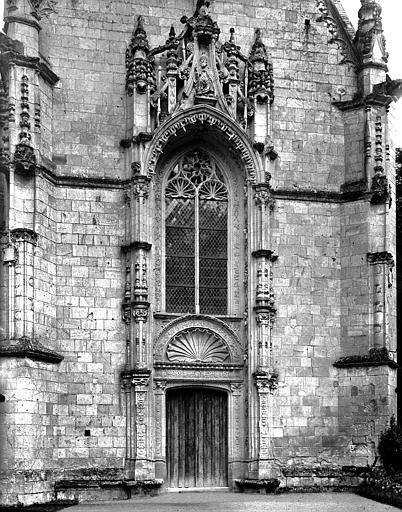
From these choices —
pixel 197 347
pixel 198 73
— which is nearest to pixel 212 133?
pixel 198 73

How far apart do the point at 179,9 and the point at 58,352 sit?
8.53 m

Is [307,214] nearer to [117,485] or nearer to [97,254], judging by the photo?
[97,254]

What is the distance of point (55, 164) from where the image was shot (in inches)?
854

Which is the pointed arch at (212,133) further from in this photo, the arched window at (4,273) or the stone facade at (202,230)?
the arched window at (4,273)

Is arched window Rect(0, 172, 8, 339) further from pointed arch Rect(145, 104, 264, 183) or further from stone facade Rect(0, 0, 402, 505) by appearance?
pointed arch Rect(145, 104, 264, 183)

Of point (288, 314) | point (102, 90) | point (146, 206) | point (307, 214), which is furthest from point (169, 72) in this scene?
point (288, 314)

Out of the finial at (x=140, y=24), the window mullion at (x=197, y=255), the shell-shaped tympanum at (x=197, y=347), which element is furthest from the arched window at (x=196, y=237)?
the finial at (x=140, y=24)

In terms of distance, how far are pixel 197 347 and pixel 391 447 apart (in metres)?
4.82

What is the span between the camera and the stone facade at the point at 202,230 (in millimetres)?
20938

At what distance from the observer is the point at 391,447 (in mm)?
21578

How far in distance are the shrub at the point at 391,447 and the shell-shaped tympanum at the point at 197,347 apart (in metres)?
3.94

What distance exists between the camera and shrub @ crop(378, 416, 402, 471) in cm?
2147

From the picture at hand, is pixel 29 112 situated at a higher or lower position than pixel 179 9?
lower

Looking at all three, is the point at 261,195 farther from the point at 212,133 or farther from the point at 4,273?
the point at 4,273
